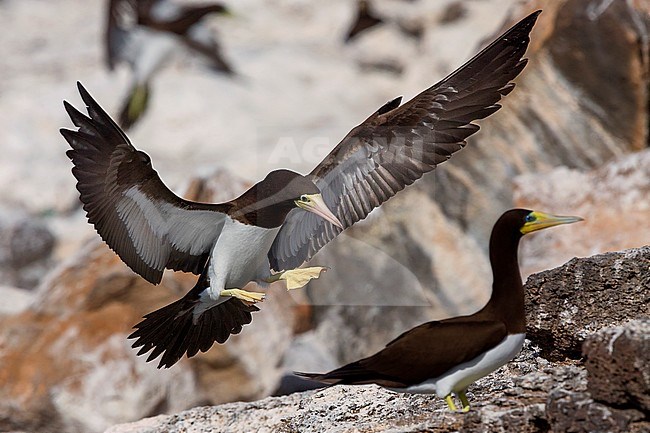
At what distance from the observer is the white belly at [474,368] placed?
2.60m

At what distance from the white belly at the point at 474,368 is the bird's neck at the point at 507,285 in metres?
0.04

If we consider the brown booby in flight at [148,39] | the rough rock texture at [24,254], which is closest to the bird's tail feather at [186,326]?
the rough rock texture at [24,254]

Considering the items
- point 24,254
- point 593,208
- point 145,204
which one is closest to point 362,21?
point 24,254

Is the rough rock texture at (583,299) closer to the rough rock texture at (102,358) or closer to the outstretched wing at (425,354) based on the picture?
the outstretched wing at (425,354)

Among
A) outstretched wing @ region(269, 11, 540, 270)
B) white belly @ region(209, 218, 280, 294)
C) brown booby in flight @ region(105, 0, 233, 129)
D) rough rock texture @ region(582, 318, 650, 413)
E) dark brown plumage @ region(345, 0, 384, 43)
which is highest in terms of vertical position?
dark brown plumage @ region(345, 0, 384, 43)

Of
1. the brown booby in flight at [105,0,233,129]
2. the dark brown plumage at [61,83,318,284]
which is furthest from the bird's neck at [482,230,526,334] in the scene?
the brown booby in flight at [105,0,233,129]

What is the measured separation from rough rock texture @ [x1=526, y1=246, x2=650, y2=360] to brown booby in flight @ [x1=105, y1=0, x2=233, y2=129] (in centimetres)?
786

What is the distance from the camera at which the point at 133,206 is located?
3285mm

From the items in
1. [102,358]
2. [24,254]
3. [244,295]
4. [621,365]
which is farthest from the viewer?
[24,254]

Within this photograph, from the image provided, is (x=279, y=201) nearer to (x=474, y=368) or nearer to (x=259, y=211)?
(x=259, y=211)

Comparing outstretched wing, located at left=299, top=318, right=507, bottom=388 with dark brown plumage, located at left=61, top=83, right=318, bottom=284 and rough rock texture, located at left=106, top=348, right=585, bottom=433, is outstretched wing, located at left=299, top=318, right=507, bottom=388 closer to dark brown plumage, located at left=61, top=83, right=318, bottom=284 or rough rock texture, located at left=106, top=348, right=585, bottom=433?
rough rock texture, located at left=106, top=348, right=585, bottom=433

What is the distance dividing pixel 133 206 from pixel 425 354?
3.72 feet

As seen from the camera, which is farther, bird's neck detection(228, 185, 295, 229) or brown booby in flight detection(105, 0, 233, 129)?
brown booby in flight detection(105, 0, 233, 129)

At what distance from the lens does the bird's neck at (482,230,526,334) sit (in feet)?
8.63
